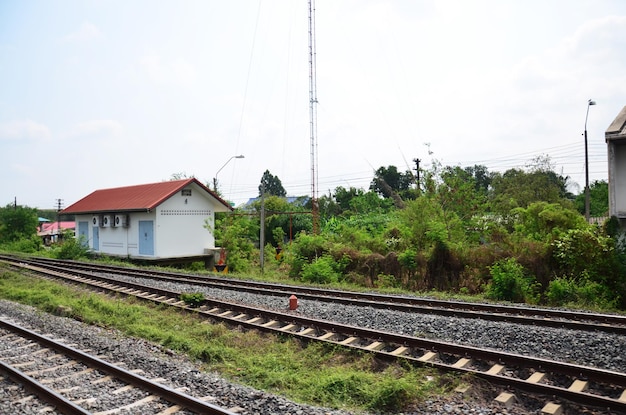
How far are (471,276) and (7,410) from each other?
1397cm

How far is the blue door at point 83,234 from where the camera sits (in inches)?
1237

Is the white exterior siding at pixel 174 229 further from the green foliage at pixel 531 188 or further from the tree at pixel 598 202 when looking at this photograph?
→ the tree at pixel 598 202

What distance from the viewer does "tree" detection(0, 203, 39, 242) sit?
4581cm

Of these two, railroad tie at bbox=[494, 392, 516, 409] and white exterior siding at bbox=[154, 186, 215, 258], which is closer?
railroad tie at bbox=[494, 392, 516, 409]

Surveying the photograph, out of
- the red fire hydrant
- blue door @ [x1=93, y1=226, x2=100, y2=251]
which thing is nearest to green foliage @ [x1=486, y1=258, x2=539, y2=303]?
the red fire hydrant

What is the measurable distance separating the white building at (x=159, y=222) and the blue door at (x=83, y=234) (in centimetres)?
37

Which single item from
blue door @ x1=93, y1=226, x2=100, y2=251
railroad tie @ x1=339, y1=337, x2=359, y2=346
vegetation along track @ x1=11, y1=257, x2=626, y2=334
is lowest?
railroad tie @ x1=339, y1=337, x2=359, y2=346

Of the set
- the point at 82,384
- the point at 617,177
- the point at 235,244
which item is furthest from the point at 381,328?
the point at 235,244

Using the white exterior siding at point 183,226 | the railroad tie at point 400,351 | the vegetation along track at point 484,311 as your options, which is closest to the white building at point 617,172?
the vegetation along track at point 484,311

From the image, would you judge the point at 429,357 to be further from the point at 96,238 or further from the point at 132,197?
the point at 96,238

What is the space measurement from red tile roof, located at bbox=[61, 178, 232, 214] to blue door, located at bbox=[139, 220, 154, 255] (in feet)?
3.33

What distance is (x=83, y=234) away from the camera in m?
32.8

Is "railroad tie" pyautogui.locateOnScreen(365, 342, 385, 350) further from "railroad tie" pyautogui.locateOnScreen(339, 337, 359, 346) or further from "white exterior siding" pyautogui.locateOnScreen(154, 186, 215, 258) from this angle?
"white exterior siding" pyautogui.locateOnScreen(154, 186, 215, 258)

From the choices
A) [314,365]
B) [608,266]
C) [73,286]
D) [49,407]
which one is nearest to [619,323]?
[608,266]
